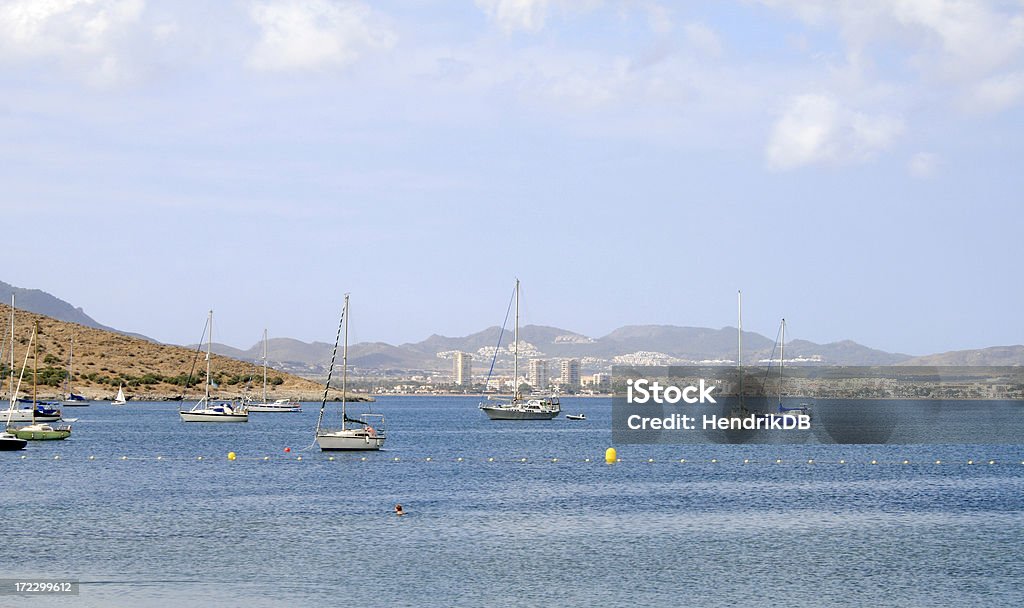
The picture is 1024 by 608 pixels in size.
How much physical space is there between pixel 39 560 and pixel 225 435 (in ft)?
274

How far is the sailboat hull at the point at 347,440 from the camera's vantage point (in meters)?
88.5

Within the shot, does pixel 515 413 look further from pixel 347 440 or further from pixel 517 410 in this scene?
pixel 347 440

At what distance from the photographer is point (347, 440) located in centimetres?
8906

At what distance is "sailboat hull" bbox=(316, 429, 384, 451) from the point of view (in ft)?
290

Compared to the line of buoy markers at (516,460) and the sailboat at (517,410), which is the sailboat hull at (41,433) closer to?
the line of buoy markers at (516,460)

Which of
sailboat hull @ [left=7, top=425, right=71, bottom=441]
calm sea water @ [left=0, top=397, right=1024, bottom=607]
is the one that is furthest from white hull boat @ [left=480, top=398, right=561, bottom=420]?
sailboat hull @ [left=7, top=425, right=71, bottom=441]

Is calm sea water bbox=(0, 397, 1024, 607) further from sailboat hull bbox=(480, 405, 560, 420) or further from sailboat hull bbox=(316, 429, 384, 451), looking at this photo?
sailboat hull bbox=(480, 405, 560, 420)

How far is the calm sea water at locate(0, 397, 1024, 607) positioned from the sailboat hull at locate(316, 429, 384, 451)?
33.2 inches

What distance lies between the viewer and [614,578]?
40469mm

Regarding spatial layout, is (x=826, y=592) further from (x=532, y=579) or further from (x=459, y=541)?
(x=459, y=541)

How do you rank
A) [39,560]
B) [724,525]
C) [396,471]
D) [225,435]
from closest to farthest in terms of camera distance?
[39,560] < [724,525] < [396,471] < [225,435]

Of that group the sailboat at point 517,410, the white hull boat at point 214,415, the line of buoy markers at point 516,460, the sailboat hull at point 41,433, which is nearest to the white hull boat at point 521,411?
the sailboat at point 517,410

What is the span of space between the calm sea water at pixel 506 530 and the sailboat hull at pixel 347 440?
2.76 ft

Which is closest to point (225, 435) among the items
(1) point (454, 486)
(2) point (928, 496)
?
(1) point (454, 486)
